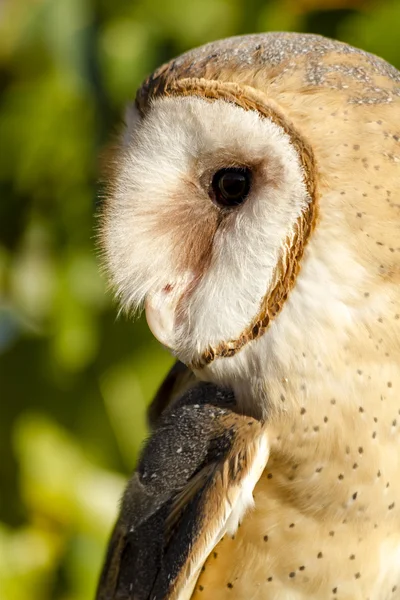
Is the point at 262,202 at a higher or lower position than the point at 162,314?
higher

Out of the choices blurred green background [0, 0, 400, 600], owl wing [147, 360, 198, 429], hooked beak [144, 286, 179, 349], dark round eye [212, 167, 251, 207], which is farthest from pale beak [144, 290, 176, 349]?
blurred green background [0, 0, 400, 600]

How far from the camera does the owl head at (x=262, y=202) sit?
0.85m

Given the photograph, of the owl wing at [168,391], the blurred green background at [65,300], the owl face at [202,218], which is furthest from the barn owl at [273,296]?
the blurred green background at [65,300]

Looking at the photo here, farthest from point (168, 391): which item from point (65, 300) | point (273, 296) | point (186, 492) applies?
point (65, 300)

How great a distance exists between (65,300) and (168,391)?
27.5 inches

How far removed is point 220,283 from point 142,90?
235 millimetres

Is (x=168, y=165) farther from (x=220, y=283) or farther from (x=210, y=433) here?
(x=210, y=433)

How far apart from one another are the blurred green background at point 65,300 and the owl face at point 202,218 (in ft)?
2.77

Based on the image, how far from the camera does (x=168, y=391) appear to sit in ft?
4.21

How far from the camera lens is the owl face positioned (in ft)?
2.79

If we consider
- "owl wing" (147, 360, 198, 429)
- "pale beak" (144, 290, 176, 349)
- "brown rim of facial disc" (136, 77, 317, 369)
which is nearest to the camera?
"brown rim of facial disc" (136, 77, 317, 369)

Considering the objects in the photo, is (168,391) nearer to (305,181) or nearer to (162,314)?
(162,314)

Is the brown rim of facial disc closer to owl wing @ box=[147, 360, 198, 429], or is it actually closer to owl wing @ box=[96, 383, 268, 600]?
owl wing @ box=[96, 383, 268, 600]

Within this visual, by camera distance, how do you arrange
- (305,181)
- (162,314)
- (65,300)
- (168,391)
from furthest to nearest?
(65,300)
(168,391)
(162,314)
(305,181)
